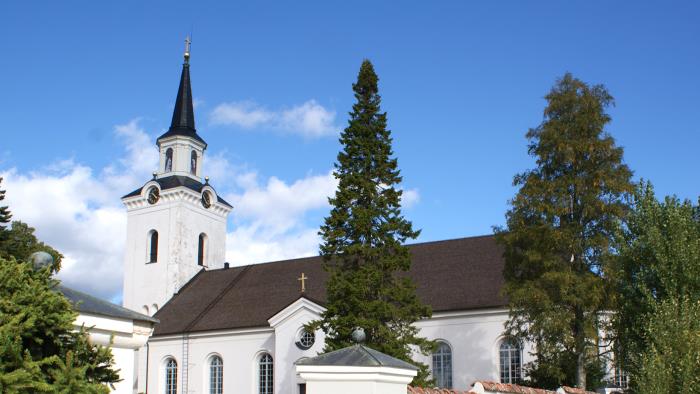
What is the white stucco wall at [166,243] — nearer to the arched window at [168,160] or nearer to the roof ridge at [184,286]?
the roof ridge at [184,286]

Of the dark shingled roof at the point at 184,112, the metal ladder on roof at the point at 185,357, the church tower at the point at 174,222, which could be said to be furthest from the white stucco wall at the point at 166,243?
the metal ladder on roof at the point at 185,357

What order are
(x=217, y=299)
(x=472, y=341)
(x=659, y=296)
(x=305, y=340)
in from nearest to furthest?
(x=659, y=296), (x=472, y=341), (x=305, y=340), (x=217, y=299)

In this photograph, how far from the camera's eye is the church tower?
1813 inches

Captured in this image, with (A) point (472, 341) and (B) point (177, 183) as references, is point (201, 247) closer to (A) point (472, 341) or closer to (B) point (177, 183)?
(B) point (177, 183)

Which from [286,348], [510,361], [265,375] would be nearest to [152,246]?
[265,375]

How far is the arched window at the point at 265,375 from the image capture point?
37.8 metres

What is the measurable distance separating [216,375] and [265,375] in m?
3.39

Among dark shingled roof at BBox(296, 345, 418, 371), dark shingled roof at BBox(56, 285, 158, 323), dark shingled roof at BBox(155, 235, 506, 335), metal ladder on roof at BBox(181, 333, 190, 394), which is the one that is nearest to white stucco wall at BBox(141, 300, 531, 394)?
metal ladder on roof at BBox(181, 333, 190, 394)

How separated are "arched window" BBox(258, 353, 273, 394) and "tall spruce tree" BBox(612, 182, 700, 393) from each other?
2139cm

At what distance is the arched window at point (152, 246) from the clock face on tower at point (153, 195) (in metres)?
1.85

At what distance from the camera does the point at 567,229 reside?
77.2 ft

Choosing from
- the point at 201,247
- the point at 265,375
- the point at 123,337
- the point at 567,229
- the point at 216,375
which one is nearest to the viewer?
the point at 123,337

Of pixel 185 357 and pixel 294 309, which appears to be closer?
pixel 294 309

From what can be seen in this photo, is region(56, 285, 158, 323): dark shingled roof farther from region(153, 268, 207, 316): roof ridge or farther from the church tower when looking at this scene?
the church tower
